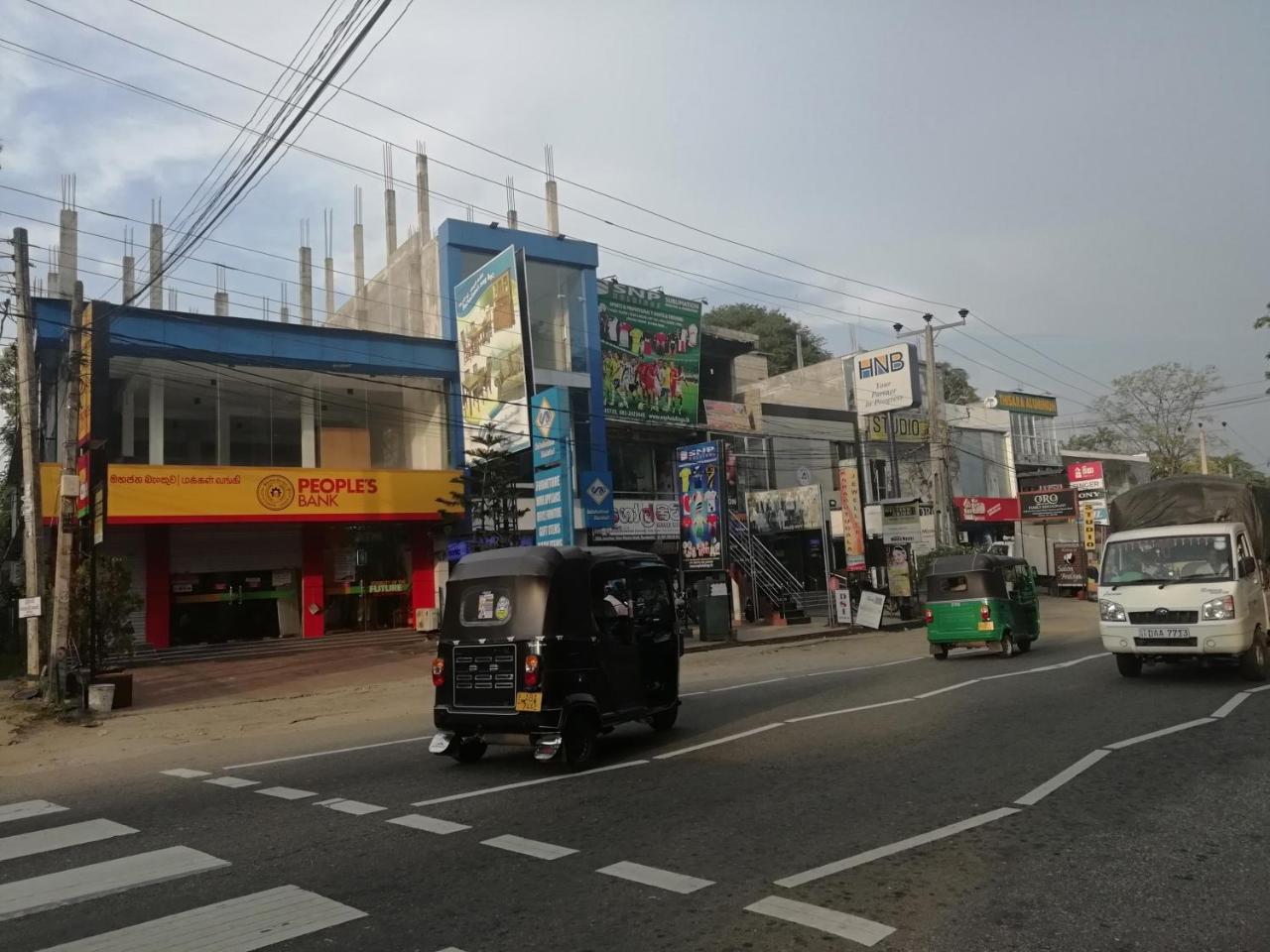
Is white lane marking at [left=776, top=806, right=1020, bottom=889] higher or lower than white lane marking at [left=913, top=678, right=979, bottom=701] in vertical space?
higher

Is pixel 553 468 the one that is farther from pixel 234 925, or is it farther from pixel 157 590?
pixel 234 925

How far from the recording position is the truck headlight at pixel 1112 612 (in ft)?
41.4

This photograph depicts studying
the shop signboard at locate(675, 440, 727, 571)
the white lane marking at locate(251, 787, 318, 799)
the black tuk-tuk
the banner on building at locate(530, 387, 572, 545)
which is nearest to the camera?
the white lane marking at locate(251, 787, 318, 799)

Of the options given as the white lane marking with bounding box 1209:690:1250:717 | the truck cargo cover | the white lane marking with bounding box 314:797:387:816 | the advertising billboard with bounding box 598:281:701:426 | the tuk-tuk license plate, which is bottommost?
the white lane marking with bounding box 1209:690:1250:717

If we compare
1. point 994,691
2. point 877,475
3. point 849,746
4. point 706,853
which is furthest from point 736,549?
point 706,853

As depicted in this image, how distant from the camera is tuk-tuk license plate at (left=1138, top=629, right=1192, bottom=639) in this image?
12.0m

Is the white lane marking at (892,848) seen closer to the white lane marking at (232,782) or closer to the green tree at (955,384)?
the white lane marking at (232,782)

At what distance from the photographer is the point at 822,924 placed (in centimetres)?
456

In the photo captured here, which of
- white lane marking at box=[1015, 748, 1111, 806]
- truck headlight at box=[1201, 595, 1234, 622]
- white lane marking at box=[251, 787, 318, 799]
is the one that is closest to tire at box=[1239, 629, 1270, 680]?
truck headlight at box=[1201, 595, 1234, 622]

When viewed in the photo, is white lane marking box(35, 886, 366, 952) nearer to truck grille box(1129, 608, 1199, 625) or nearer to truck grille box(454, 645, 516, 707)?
truck grille box(454, 645, 516, 707)

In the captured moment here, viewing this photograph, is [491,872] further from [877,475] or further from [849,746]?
[877,475]

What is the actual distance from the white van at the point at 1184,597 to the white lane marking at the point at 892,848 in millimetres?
7016

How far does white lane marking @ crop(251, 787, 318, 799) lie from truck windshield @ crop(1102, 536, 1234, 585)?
10896 millimetres

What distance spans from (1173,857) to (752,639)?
67.1ft
